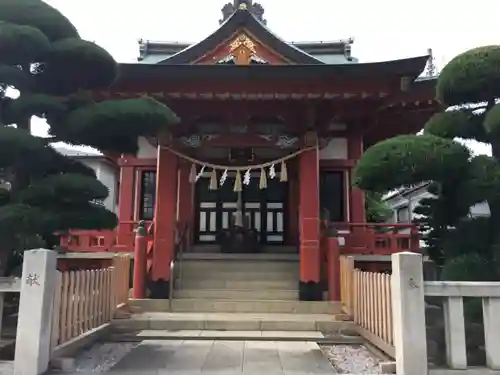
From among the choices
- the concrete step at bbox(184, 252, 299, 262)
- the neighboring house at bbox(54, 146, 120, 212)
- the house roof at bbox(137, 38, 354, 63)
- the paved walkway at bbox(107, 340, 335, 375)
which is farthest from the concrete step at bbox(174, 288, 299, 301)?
the neighboring house at bbox(54, 146, 120, 212)

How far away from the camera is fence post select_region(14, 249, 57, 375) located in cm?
457

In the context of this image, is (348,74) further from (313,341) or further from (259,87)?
(313,341)

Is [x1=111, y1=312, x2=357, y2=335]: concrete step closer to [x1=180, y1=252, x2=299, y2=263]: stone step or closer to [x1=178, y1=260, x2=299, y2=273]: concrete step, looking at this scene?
[x1=178, y1=260, x2=299, y2=273]: concrete step

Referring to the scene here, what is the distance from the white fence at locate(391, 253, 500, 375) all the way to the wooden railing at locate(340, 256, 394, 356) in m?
0.57

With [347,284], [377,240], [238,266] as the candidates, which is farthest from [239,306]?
[377,240]

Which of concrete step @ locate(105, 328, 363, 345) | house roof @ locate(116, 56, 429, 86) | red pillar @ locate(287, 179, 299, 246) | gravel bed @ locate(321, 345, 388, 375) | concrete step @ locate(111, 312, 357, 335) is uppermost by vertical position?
house roof @ locate(116, 56, 429, 86)

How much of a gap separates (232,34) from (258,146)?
401cm

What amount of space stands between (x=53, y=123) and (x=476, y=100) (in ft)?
18.2

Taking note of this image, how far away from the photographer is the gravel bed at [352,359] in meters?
5.25

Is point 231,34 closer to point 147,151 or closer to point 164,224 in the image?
point 147,151

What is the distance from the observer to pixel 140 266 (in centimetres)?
910

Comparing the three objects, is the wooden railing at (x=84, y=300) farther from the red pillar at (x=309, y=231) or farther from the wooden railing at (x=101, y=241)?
the red pillar at (x=309, y=231)

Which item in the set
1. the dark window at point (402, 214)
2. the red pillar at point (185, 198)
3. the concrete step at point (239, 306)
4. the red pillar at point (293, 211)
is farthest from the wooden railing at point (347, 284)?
the dark window at point (402, 214)

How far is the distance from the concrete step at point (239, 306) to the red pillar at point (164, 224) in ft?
2.00
